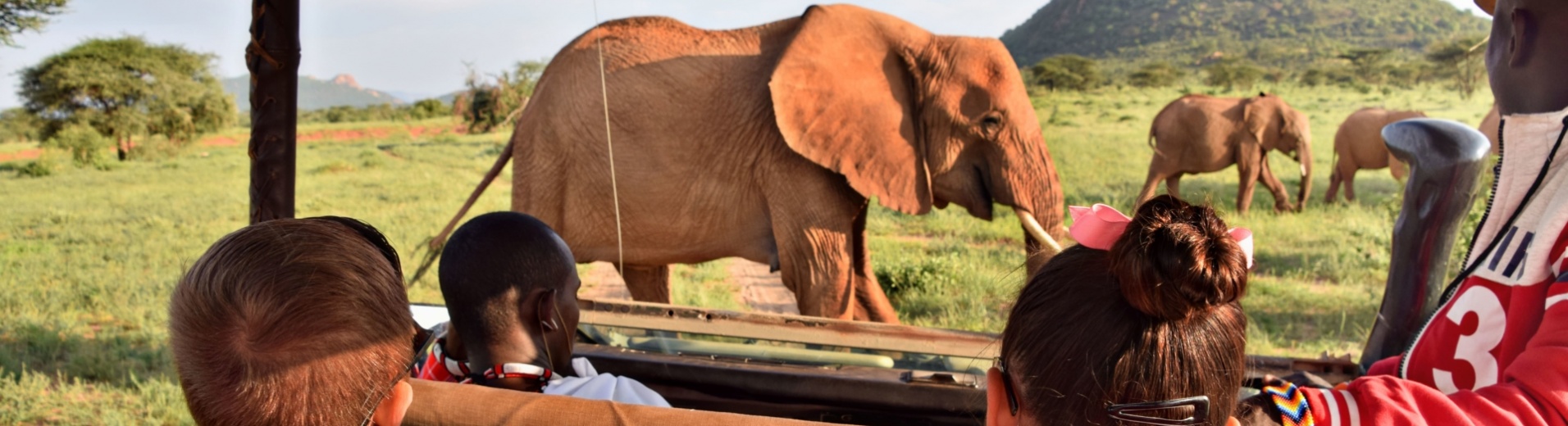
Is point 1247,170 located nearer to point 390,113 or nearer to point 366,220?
point 366,220

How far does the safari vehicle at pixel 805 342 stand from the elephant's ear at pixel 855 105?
71.2 inches

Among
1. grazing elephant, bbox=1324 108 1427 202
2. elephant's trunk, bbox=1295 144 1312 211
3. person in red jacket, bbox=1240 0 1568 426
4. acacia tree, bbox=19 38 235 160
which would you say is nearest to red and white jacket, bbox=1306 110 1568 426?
person in red jacket, bbox=1240 0 1568 426

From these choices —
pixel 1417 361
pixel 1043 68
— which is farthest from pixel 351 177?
pixel 1043 68

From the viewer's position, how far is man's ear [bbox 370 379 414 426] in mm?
1433

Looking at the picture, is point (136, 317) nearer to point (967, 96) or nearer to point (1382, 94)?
point (967, 96)

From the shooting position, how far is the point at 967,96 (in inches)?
181

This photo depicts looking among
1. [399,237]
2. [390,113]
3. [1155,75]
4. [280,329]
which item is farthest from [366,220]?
[390,113]

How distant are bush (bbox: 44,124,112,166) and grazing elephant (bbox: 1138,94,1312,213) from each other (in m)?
16.4

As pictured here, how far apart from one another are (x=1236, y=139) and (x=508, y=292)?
11264 millimetres

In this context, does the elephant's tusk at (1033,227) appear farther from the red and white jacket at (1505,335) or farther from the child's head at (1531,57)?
the child's head at (1531,57)

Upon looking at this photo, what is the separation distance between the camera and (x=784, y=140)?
4.63 meters

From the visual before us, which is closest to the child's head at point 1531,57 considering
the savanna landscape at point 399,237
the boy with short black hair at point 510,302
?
the savanna landscape at point 399,237

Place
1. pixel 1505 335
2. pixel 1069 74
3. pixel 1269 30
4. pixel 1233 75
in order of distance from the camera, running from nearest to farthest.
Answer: pixel 1505 335 → pixel 1233 75 → pixel 1069 74 → pixel 1269 30

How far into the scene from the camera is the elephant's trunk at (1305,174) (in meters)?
11.6
